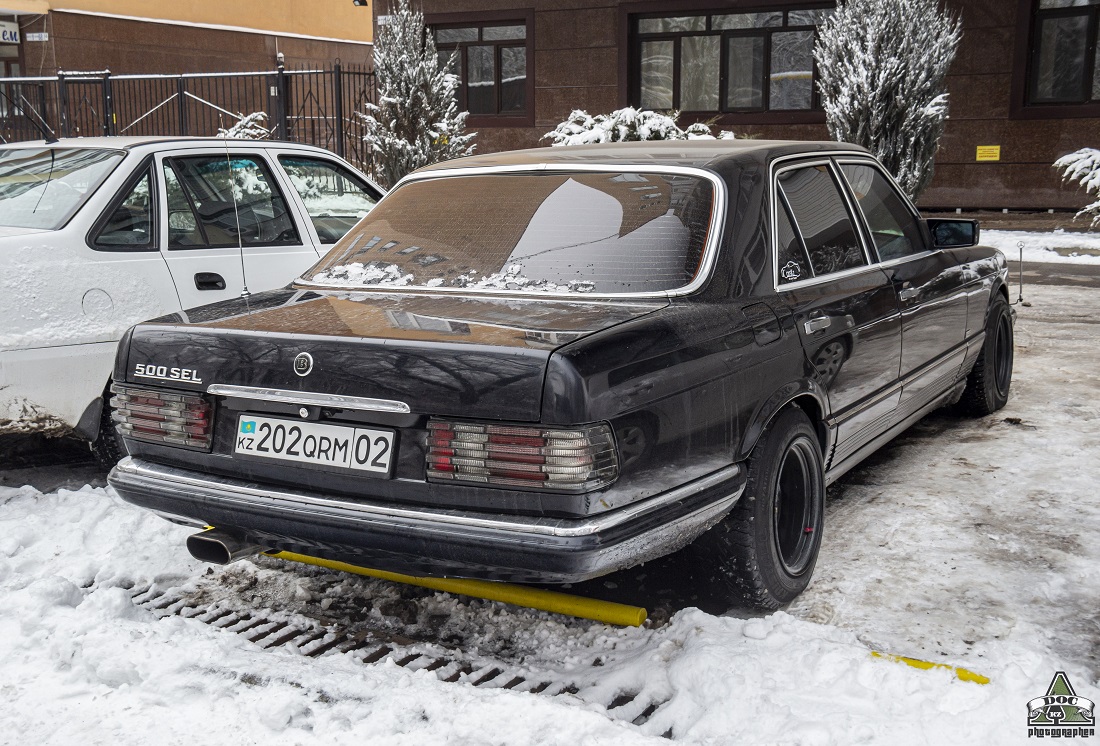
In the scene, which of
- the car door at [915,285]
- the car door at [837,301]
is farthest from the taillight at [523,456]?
the car door at [915,285]

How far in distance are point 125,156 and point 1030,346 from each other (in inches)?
257

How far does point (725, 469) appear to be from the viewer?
3.23 m

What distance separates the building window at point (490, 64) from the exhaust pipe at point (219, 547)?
56.9 ft

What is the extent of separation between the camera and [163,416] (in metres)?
3.34

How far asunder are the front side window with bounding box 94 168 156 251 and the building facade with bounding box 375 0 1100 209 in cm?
1111

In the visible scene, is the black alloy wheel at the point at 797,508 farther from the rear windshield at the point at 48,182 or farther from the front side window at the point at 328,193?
the rear windshield at the point at 48,182

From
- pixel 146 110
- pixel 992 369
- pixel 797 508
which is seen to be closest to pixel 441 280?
pixel 797 508

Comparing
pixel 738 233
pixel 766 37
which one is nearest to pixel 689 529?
pixel 738 233

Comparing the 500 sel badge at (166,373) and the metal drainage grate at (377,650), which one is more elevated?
the 500 sel badge at (166,373)

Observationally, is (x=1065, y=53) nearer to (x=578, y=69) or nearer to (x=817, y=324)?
(x=578, y=69)

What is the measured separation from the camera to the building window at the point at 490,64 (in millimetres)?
19906

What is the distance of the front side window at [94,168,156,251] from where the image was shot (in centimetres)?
495

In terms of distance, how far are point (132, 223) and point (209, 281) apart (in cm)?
44

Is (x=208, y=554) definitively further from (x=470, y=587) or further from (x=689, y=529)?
(x=689, y=529)
